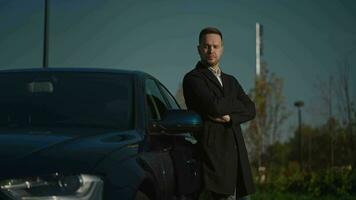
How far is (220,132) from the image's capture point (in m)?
5.21

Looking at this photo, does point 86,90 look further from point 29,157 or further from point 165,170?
point 29,157

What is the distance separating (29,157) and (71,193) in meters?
0.28

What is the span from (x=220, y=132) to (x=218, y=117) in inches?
4.9

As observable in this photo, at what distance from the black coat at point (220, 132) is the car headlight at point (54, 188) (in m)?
1.72

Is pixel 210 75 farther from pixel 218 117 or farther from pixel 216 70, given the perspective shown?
pixel 218 117

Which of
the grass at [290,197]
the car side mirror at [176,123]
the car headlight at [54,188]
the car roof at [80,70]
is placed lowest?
the grass at [290,197]

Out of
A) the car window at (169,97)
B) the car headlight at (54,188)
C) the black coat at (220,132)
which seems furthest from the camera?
the car window at (169,97)

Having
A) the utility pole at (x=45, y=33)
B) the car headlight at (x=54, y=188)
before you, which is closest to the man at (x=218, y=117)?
the car headlight at (x=54, y=188)

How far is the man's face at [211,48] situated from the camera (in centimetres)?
534

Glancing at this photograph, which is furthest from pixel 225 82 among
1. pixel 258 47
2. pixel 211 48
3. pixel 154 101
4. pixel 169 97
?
pixel 258 47

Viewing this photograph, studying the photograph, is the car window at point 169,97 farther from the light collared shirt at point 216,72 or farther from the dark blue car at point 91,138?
the light collared shirt at point 216,72

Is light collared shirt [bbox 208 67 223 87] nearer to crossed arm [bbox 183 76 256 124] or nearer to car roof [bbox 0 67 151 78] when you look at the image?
crossed arm [bbox 183 76 256 124]

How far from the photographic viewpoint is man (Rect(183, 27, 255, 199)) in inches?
201

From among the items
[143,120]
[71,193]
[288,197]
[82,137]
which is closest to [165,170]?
[143,120]
